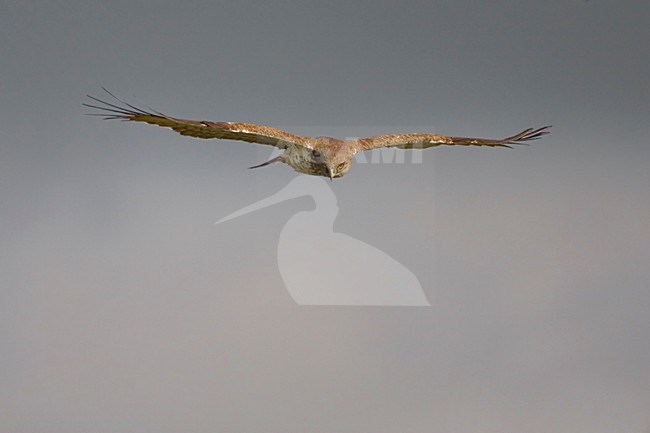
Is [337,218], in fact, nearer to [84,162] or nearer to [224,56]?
[224,56]

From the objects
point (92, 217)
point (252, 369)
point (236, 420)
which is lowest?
point (236, 420)

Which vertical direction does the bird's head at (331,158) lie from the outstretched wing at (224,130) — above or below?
below

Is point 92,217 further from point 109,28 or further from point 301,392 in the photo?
point 301,392

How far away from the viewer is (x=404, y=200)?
2.83m

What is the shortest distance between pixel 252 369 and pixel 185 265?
1.60 feet

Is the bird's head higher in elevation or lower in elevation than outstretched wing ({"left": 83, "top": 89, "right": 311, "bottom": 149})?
lower

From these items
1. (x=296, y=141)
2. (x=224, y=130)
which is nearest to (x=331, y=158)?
(x=296, y=141)

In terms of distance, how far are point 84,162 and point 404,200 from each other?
125cm

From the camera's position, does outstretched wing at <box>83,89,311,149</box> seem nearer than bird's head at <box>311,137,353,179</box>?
Yes

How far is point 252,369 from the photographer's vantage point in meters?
2.91

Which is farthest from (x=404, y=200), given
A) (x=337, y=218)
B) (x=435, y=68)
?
(x=435, y=68)

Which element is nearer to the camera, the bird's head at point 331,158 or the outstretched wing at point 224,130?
the outstretched wing at point 224,130

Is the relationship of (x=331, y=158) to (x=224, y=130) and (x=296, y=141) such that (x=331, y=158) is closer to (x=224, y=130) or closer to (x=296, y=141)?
(x=296, y=141)

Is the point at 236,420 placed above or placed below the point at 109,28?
below
